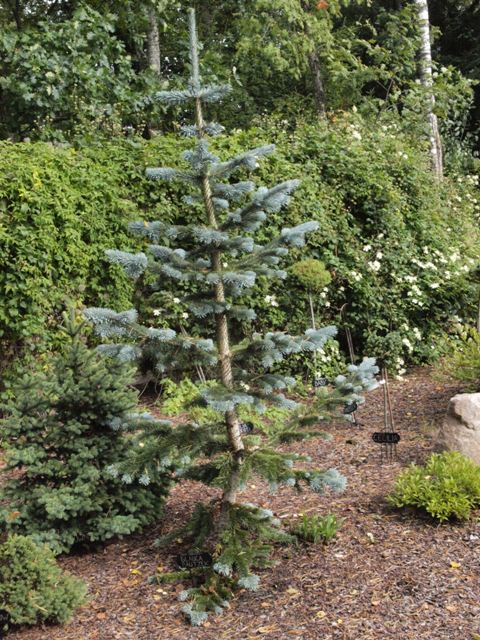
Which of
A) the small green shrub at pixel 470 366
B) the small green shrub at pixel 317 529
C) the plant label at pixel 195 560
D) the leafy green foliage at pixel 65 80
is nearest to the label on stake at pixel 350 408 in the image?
the small green shrub at pixel 470 366

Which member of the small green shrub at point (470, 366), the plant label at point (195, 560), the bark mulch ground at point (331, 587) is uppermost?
the small green shrub at point (470, 366)

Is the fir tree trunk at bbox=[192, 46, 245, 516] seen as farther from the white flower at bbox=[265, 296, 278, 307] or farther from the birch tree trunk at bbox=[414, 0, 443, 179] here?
the birch tree trunk at bbox=[414, 0, 443, 179]

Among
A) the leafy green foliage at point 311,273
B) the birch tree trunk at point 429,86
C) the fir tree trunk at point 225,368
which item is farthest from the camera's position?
the birch tree trunk at point 429,86

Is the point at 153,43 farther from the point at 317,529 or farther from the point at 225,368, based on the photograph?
the point at 317,529

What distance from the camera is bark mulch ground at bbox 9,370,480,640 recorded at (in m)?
3.46

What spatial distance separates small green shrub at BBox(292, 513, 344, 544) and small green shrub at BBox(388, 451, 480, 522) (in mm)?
455

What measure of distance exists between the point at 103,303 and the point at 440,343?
13.6 feet

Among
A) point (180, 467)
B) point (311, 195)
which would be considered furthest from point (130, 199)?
point (180, 467)

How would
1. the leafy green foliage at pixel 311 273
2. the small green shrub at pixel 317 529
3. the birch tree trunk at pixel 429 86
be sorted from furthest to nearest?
the birch tree trunk at pixel 429 86, the leafy green foliage at pixel 311 273, the small green shrub at pixel 317 529

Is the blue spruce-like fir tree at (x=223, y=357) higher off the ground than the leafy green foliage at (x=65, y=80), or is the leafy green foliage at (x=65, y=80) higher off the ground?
the leafy green foliage at (x=65, y=80)

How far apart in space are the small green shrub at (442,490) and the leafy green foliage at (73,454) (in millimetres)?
1483

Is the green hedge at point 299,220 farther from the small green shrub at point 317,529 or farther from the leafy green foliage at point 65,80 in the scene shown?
the small green shrub at point 317,529

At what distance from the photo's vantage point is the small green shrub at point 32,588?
343 centimetres

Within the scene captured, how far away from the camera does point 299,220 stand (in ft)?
26.9
